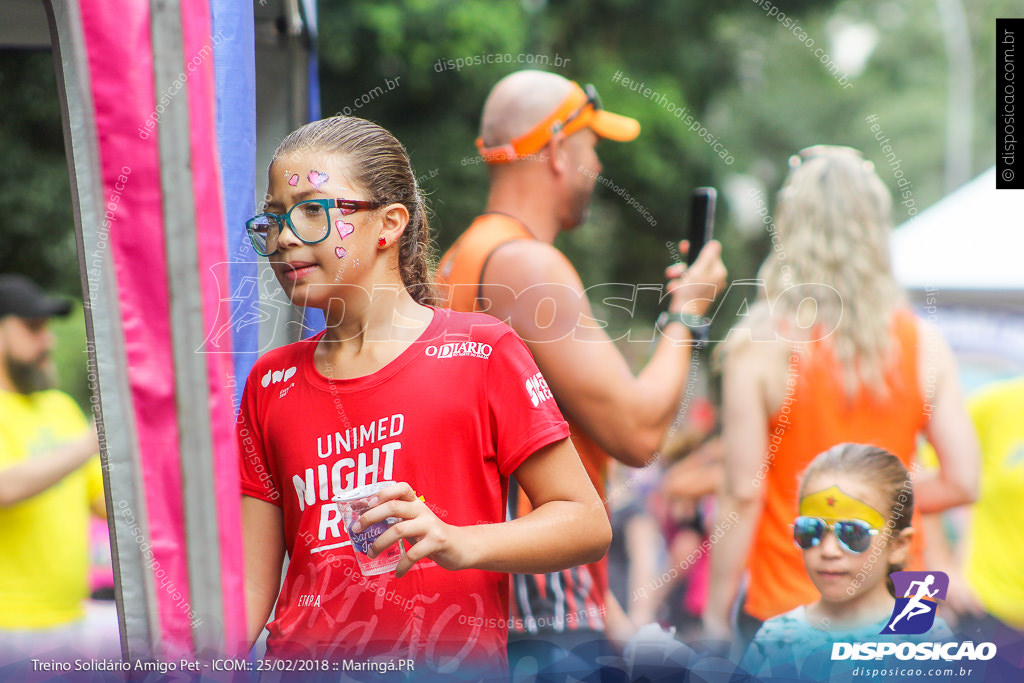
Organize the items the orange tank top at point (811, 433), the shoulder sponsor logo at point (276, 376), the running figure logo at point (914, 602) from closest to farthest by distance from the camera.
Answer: the shoulder sponsor logo at point (276, 376)
the running figure logo at point (914, 602)
the orange tank top at point (811, 433)

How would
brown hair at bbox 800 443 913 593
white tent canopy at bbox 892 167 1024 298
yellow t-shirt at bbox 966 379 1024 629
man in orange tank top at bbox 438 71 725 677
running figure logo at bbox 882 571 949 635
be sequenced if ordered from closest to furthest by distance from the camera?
man in orange tank top at bbox 438 71 725 677, running figure logo at bbox 882 571 949 635, brown hair at bbox 800 443 913 593, yellow t-shirt at bbox 966 379 1024 629, white tent canopy at bbox 892 167 1024 298

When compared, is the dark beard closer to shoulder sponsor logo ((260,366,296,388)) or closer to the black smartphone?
shoulder sponsor logo ((260,366,296,388))

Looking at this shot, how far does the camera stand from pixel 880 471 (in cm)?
231

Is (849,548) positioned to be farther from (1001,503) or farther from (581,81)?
(581,81)

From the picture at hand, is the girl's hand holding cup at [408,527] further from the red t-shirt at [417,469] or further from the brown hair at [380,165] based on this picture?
the brown hair at [380,165]

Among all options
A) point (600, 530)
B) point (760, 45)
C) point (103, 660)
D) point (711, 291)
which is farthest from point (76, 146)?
point (760, 45)

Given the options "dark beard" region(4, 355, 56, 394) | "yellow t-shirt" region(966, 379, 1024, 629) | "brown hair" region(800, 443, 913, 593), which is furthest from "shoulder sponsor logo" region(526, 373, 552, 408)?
"dark beard" region(4, 355, 56, 394)

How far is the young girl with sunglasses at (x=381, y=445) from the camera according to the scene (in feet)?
4.69

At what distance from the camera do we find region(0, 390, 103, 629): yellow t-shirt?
271cm

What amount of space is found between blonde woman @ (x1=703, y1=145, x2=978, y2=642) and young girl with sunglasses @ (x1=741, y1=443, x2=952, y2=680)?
0.05m

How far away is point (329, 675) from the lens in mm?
1410

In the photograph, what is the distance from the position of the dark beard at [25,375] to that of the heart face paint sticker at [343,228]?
1.98 metres
